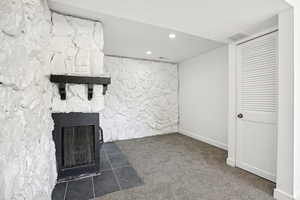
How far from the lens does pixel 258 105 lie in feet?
7.07

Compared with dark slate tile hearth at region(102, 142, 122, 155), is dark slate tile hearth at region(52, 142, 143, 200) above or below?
below

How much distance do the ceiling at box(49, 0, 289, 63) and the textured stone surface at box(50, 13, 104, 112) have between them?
0.15 metres

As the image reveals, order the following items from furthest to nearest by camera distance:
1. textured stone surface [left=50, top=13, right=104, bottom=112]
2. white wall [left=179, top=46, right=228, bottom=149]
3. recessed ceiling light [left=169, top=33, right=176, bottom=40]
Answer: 1. white wall [left=179, top=46, right=228, bottom=149]
2. recessed ceiling light [left=169, top=33, right=176, bottom=40]
3. textured stone surface [left=50, top=13, right=104, bottom=112]

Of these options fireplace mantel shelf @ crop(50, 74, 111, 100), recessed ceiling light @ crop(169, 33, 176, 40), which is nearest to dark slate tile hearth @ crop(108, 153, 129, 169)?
fireplace mantel shelf @ crop(50, 74, 111, 100)

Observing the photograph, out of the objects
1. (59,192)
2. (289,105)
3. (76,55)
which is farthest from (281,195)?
(76,55)

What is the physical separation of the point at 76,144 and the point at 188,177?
1784mm

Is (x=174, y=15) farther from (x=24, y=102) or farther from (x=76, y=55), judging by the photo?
(x=24, y=102)

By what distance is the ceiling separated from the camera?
1595 millimetres

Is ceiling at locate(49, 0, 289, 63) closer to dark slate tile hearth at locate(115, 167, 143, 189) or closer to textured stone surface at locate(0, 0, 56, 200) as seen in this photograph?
textured stone surface at locate(0, 0, 56, 200)

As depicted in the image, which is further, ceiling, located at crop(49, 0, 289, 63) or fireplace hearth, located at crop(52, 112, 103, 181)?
fireplace hearth, located at crop(52, 112, 103, 181)

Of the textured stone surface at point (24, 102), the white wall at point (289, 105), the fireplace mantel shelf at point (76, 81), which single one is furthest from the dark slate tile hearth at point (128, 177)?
the white wall at point (289, 105)

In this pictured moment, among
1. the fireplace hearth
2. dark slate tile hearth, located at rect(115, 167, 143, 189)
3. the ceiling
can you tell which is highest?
the ceiling

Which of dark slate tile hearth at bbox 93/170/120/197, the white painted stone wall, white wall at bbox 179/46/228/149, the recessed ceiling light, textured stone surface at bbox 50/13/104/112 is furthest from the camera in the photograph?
the white painted stone wall

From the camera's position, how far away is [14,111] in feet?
3.32
